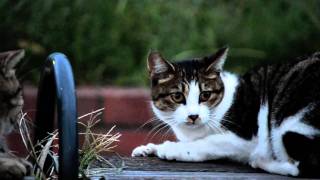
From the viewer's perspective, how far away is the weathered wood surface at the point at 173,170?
186 centimetres

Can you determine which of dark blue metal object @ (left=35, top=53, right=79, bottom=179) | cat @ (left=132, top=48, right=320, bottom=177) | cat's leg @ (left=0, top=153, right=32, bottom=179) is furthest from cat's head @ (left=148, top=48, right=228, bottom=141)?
cat's leg @ (left=0, top=153, right=32, bottom=179)

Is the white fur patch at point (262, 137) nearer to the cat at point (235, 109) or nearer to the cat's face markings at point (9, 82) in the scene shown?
the cat at point (235, 109)

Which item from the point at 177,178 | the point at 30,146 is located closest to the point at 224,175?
the point at 177,178

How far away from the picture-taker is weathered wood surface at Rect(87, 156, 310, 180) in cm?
186

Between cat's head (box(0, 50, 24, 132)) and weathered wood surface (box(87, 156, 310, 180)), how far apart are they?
234mm

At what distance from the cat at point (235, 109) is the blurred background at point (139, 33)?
0.99 metres

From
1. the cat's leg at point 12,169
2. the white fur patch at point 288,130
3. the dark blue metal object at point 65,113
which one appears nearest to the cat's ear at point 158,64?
the white fur patch at point 288,130

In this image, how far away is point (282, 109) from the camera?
219cm

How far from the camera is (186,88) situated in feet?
7.48

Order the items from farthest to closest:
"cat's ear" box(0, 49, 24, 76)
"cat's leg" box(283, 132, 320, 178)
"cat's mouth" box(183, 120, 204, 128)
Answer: "cat's mouth" box(183, 120, 204, 128) → "cat's leg" box(283, 132, 320, 178) → "cat's ear" box(0, 49, 24, 76)

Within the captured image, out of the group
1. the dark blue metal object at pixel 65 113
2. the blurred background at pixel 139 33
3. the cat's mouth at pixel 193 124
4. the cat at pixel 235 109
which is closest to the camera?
the dark blue metal object at pixel 65 113

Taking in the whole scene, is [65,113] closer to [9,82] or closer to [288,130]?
[9,82]

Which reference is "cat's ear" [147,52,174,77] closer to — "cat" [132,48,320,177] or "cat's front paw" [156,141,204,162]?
"cat" [132,48,320,177]

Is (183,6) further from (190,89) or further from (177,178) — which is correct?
→ (177,178)
